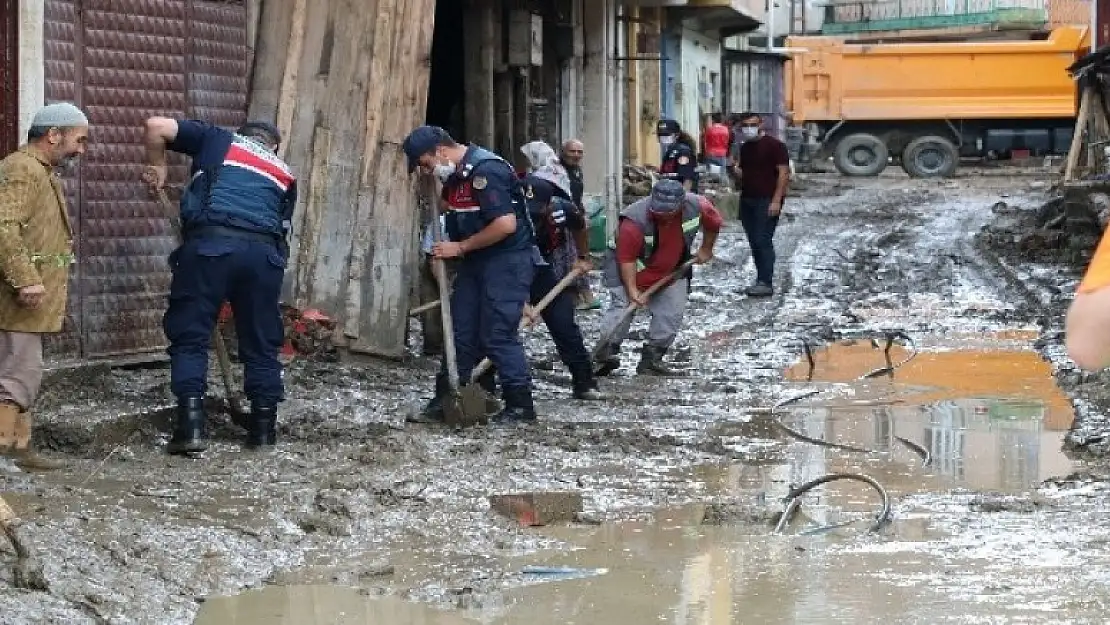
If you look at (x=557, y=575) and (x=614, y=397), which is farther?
(x=614, y=397)

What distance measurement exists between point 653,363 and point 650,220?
0.90 metres

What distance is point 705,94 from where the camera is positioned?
33781mm

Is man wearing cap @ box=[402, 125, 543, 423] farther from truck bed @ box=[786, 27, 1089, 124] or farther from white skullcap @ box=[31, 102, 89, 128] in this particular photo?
truck bed @ box=[786, 27, 1089, 124]

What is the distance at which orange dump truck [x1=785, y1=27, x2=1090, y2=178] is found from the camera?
1302 inches

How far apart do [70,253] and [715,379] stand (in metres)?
4.56

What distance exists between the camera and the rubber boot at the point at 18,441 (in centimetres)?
698

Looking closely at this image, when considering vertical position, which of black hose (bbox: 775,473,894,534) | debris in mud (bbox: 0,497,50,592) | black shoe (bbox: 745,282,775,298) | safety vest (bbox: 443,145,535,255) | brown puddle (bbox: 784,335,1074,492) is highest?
safety vest (bbox: 443,145,535,255)

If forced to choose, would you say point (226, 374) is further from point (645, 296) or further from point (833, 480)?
point (645, 296)

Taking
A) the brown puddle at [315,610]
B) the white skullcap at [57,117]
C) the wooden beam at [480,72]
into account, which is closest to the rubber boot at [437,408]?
the white skullcap at [57,117]

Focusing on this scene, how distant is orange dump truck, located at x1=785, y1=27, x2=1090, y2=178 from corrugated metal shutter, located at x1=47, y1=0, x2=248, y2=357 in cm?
2516

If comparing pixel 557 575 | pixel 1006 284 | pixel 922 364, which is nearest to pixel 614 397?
pixel 922 364

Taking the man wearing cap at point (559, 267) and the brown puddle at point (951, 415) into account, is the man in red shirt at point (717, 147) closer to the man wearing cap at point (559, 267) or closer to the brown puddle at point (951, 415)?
the brown puddle at point (951, 415)

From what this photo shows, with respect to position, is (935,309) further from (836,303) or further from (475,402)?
(475,402)

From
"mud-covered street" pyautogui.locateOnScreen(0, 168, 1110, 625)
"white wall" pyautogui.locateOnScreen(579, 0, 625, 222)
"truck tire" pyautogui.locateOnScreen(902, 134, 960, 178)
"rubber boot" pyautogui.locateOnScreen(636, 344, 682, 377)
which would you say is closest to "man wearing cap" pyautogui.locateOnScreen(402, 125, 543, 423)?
"mud-covered street" pyautogui.locateOnScreen(0, 168, 1110, 625)
